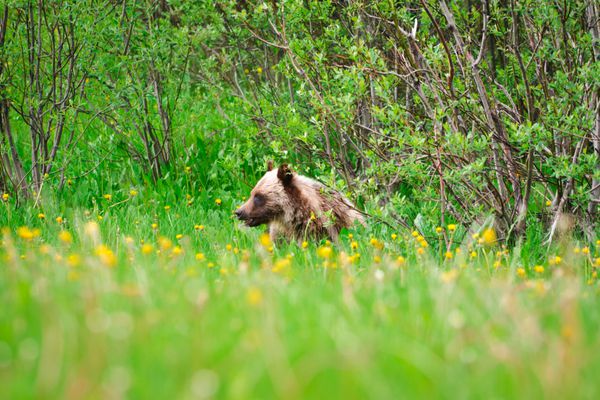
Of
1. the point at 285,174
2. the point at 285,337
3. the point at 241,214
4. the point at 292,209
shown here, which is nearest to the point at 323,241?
the point at 292,209

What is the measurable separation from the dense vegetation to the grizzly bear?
0.19m

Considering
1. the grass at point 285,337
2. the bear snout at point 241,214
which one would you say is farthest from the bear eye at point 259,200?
the grass at point 285,337

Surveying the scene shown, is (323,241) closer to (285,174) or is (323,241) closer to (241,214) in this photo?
(285,174)

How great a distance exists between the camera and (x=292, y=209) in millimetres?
7238

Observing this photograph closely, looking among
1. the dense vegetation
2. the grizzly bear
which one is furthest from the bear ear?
the dense vegetation

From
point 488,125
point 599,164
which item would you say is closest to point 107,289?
point 488,125

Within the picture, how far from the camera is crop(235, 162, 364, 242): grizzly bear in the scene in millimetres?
7141

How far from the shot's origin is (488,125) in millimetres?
5852

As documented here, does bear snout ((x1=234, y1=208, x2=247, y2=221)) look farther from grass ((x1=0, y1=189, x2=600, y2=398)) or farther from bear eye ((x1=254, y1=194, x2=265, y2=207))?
grass ((x1=0, y1=189, x2=600, y2=398))

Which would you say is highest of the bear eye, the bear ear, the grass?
the grass

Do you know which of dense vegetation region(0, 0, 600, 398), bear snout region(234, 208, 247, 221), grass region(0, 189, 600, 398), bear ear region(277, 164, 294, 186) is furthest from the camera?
bear snout region(234, 208, 247, 221)

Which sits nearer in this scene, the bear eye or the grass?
the grass

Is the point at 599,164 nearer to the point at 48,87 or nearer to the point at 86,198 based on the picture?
the point at 86,198

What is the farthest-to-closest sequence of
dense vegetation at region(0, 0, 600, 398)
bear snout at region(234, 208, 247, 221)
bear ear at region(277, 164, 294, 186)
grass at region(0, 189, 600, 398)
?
1. bear snout at region(234, 208, 247, 221)
2. bear ear at region(277, 164, 294, 186)
3. dense vegetation at region(0, 0, 600, 398)
4. grass at region(0, 189, 600, 398)
